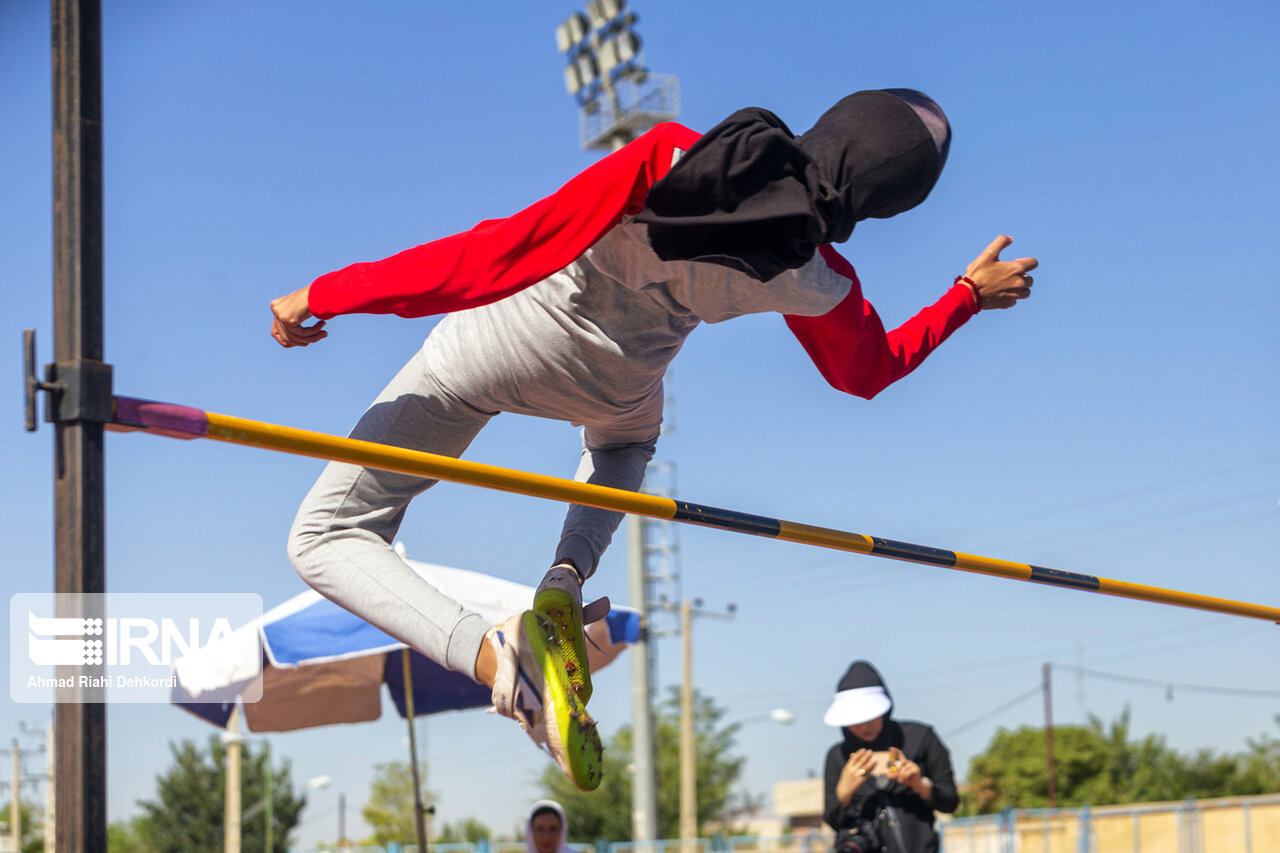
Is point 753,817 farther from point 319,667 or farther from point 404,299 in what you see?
point 404,299

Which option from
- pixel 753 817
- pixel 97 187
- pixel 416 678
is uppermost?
pixel 97 187

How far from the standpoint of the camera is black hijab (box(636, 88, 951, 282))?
7.17 ft

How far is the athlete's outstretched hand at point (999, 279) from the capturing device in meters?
3.02

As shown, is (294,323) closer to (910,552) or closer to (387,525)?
(387,525)

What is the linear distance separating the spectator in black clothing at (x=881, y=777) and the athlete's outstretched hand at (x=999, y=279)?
196 cm

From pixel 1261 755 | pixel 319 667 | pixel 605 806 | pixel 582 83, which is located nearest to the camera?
pixel 319 667

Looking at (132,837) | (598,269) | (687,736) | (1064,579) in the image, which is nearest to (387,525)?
(598,269)

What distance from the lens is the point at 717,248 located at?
7.27 feet

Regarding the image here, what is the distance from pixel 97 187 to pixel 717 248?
0.97 metres

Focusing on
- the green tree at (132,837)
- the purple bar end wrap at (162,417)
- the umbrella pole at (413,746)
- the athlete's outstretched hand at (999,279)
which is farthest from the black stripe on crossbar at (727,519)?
the green tree at (132,837)

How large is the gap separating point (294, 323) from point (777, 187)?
0.90m

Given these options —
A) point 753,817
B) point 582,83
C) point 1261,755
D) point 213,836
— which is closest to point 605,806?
point 753,817

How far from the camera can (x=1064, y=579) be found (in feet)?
11.1

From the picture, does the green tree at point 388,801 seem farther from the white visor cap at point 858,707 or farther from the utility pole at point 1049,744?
the white visor cap at point 858,707
